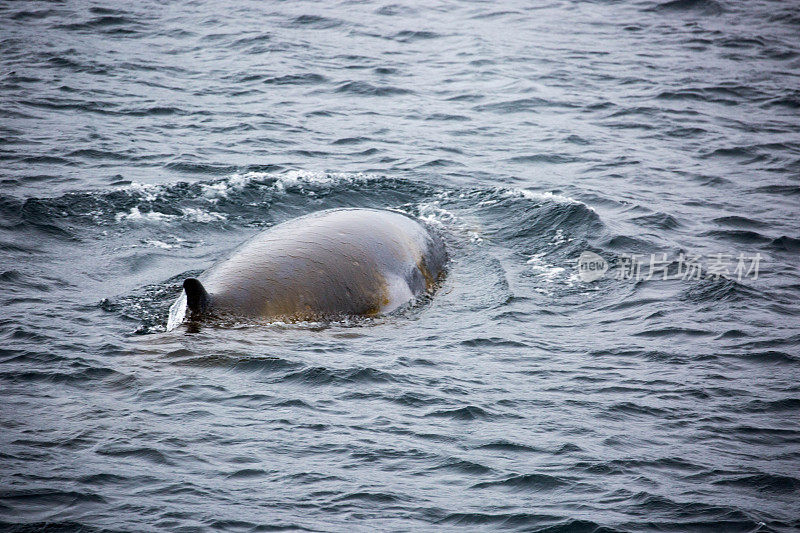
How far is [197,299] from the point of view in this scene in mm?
8891

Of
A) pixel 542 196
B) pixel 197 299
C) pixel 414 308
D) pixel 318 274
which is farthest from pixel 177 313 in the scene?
pixel 542 196

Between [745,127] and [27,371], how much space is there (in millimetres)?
16365

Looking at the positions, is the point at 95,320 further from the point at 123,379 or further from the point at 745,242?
the point at 745,242

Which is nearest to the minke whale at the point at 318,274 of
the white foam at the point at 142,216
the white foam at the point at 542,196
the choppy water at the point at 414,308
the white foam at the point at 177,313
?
the white foam at the point at 177,313

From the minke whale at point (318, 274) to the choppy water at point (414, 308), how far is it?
0.92ft

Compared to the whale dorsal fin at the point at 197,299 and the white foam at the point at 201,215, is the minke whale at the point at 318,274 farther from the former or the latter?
the white foam at the point at 201,215

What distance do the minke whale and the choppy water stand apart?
11.0 inches

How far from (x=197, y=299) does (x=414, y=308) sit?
2.72 metres

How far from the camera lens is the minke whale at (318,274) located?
9.12m

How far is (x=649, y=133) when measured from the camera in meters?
19.2

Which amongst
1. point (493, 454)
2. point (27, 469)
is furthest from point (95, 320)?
point (493, 454)

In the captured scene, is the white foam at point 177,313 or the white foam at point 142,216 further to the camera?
the white foam at point 142,216

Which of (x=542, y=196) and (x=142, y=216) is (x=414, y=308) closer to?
(x=142, y=216)

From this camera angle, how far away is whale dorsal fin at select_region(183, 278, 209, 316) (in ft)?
28.5
